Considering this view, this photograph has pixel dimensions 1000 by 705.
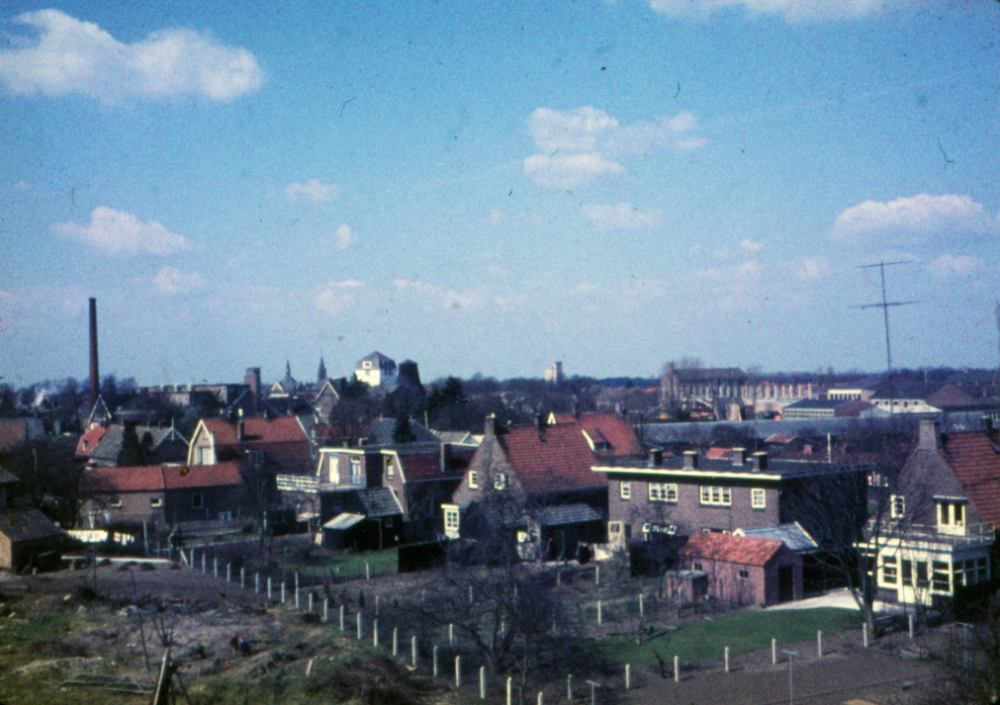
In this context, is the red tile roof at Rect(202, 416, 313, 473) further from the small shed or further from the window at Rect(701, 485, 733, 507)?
the window at Rect(701, 485, 733, 507)

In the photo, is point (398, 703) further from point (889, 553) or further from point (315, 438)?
point (315, 438)

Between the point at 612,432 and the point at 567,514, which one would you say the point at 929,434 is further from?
the point at 612,432

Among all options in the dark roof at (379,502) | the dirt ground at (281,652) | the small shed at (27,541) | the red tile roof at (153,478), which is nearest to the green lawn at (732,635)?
the dirt ground at (281,652)

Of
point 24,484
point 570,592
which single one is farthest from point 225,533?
point 570,592

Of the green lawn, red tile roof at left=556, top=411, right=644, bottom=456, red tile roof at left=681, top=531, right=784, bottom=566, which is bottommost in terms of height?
the green lawn

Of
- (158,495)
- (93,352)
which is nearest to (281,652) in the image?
(158,495)

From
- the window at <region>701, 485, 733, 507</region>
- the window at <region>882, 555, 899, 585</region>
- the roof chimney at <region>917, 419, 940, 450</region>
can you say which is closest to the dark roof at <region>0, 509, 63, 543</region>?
the window at <region>701, 485, 733, 507</region>

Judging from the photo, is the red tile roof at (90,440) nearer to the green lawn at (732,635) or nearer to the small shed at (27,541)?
the small shed at (27,541)
